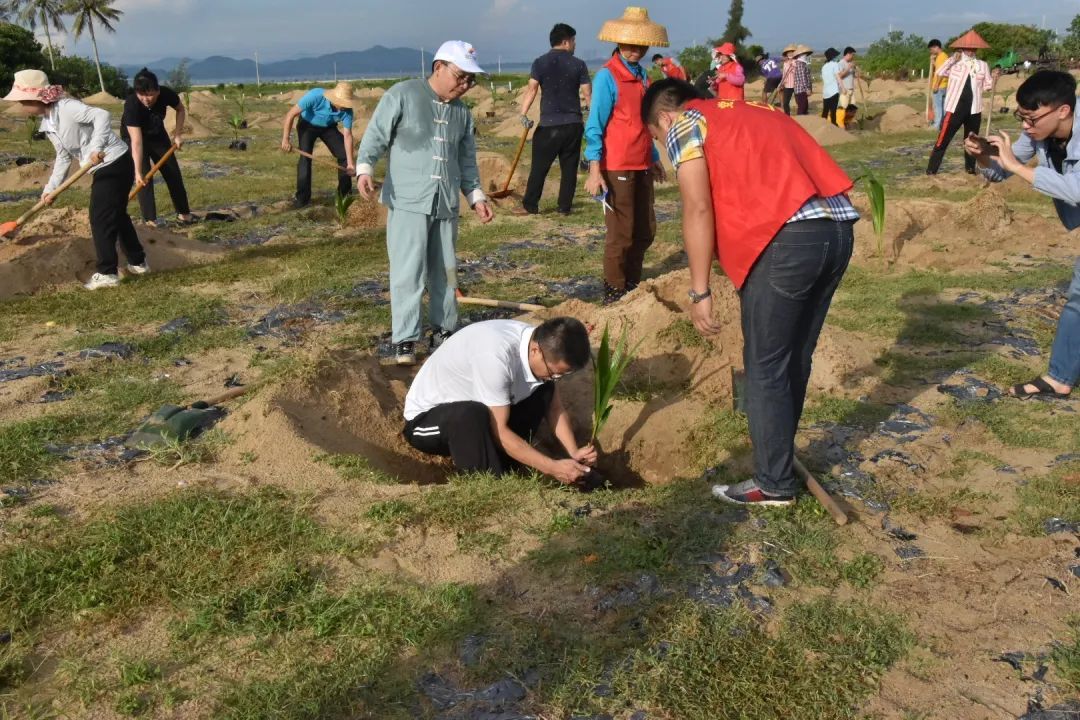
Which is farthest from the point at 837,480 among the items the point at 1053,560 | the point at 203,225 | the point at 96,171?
the point at 203,225

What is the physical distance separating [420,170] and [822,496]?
271 cm

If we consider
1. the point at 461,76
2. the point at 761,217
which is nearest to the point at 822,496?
the point at 761,217

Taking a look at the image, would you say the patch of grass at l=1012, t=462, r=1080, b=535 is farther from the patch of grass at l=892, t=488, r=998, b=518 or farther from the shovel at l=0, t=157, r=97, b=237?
the shovel at l=0, t=157, r=97, b=237

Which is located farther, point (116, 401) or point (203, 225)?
point (203, 225)

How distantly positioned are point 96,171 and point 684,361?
14.6ft

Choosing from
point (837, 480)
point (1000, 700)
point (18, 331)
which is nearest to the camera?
point (1000, 700)

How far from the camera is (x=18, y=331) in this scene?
554cm

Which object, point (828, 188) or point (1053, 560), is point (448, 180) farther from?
point (1053, 560)

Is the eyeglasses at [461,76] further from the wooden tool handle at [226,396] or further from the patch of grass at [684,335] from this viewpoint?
the wooden tool handle at [226,396]

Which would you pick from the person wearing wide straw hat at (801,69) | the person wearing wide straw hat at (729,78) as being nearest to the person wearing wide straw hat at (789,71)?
the person wearing wide straw hat at (801,69)

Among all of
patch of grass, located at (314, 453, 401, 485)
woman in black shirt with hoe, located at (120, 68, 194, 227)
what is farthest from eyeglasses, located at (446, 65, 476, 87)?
woman in black shirt with hoe, located at (120, 68, 194, 227)

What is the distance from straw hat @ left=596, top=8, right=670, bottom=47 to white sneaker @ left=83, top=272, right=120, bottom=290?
4099 millimetres

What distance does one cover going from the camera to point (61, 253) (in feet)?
21.8

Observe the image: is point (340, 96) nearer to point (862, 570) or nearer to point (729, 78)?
point (729, 78)
